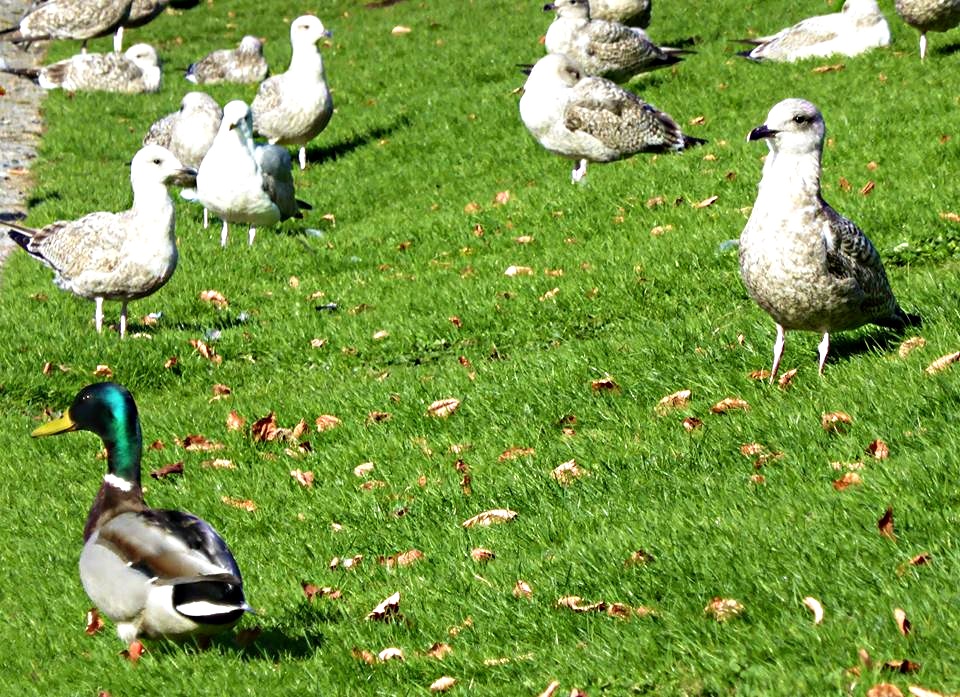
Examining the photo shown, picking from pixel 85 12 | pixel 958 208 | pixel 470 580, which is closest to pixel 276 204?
pixel 958 208

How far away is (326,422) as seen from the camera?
9.91 meters

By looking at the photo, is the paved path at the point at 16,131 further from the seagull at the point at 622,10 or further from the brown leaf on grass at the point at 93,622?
the brown leaf on grass at the point at 93,622

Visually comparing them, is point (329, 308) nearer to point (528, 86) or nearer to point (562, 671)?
point (528, 86)

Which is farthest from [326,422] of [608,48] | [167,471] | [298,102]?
[608,48]

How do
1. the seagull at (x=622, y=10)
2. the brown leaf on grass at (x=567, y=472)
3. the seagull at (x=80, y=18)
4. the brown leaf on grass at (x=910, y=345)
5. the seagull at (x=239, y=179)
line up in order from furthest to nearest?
the seagull at (x=80, y=18) → the seagull at (x=622, y=10) → the seagull at (x=239, y=179) → the brown leaf on grass at (x=910, y=345) → the brown leaf on grass at (x=567, y=472)

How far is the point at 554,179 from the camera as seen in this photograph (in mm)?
16641

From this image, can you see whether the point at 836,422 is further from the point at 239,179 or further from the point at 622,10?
the point at 622,10

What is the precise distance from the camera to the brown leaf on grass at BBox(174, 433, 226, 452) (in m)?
9.70

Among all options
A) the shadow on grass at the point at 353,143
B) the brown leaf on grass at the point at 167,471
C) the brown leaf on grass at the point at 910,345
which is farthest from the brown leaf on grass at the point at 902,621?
the shadow on grass at the point at 353,143

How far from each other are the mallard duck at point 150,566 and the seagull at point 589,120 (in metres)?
10.4

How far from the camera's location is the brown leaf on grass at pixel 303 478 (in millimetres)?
8828

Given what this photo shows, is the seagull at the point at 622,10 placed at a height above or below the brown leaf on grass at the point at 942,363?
below

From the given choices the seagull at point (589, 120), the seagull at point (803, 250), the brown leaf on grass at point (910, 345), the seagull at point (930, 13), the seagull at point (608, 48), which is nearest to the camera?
the seagull at point (803, 250)

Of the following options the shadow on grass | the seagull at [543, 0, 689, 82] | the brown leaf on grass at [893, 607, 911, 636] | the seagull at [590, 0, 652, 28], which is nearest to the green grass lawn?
the brown leaf on grass at [893, 607, 911, 636]
